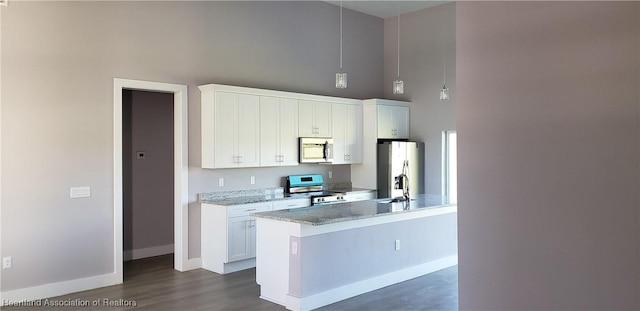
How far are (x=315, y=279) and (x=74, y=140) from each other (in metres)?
2.90

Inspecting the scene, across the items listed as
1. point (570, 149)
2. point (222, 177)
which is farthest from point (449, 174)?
point (570, 149)

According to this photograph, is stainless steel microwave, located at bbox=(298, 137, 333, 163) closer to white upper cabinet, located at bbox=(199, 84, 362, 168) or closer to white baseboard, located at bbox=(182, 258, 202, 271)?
white upper cabinet, located at bbox=(199, 84, 362, 168)

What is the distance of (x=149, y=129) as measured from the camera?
6.93 m

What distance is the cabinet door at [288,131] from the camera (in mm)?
6730

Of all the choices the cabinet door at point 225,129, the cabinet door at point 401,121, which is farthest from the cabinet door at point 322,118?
the cabinet door at point 225,129

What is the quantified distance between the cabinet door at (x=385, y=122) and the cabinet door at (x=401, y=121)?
4.1 inches

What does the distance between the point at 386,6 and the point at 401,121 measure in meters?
1.93

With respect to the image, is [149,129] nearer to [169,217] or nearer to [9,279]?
[169,217]

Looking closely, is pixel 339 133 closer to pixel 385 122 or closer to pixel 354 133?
pixel 354 133

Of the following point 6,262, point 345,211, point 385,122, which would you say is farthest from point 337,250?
point 385,122

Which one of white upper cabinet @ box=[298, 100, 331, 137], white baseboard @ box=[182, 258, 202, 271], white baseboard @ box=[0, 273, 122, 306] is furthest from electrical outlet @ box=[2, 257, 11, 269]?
white upper cabinet @ box=[298, 100, 331, 137]

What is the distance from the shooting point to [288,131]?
6812 millimetres

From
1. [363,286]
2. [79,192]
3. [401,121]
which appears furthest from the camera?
[401,121]

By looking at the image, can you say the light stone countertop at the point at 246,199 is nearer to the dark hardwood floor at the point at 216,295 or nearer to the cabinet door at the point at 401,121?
the dark hardwood floor at the point at 216,295
